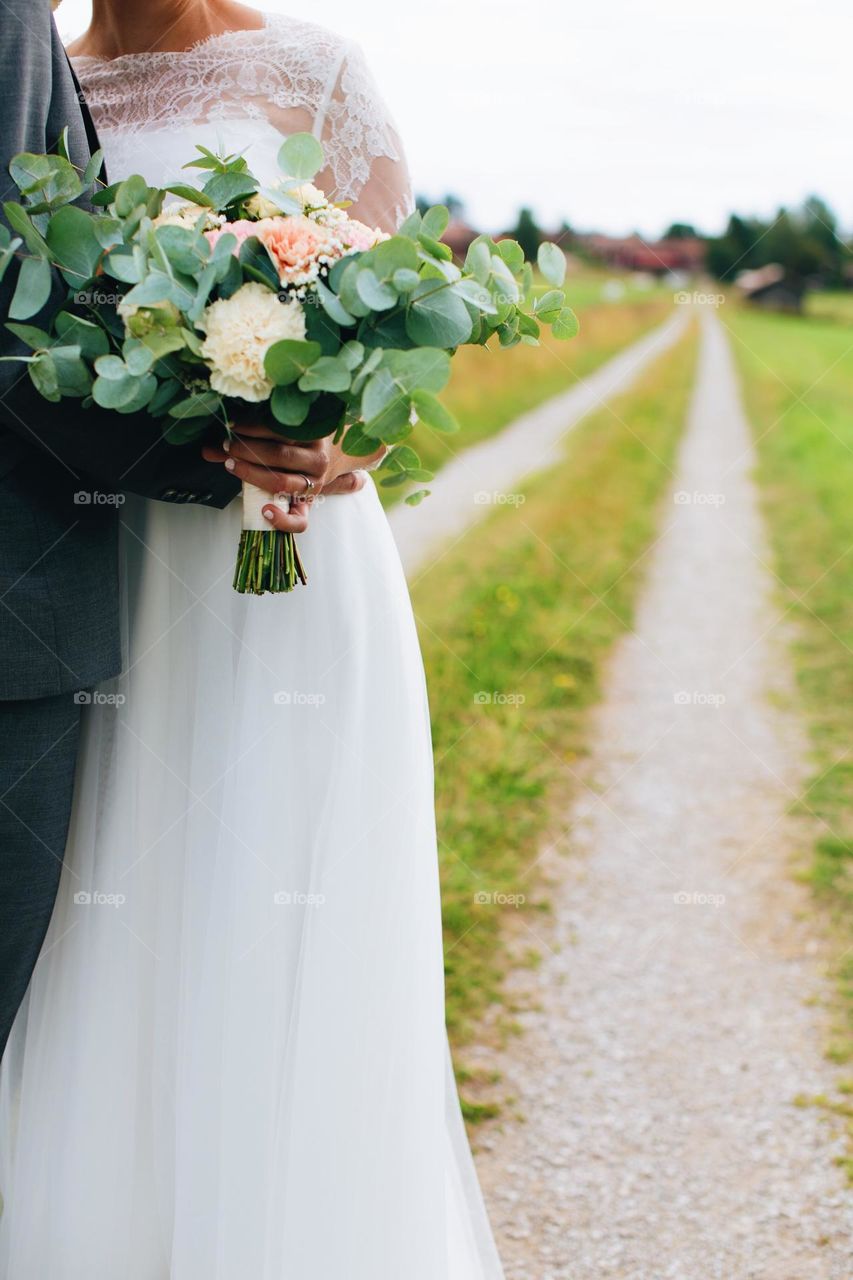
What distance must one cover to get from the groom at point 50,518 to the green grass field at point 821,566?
7.28ft

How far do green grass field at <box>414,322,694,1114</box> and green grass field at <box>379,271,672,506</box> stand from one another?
954 mm

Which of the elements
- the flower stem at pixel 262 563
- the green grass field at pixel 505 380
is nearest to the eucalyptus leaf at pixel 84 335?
the flower stem at pixel 262 563

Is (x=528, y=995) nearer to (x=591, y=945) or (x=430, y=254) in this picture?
(x=591, y=945)

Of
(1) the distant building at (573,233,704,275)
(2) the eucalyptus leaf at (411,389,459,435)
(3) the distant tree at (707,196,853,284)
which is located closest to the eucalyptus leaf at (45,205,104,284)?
(2) the eucalyptus leaf at (411,389,459,435)

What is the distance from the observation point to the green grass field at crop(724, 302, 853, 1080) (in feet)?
12.9

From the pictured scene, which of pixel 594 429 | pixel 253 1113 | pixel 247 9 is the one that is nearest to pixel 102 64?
pixel 247 9

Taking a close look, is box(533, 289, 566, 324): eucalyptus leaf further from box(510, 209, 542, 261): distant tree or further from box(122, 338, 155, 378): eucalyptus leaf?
box(510, 209, 542, 261): distant tree

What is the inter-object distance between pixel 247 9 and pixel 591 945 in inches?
105

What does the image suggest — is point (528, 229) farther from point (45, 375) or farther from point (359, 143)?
point (45, 375)

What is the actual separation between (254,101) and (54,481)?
70cm

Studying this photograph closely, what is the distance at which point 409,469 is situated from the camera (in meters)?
1.81

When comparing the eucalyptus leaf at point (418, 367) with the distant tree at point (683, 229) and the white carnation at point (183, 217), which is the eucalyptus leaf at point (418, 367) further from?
the distant tree at point (683, 229)

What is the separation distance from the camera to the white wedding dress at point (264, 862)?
1.78 m

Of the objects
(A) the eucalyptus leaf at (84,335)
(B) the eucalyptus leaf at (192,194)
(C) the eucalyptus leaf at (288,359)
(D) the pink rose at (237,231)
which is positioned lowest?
(C) the eucalyptus leaf at (288,359)
